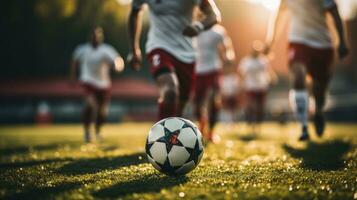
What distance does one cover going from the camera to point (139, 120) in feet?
127

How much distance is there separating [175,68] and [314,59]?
2.97m

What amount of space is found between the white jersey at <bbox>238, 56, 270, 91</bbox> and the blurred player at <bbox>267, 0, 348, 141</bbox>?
7708 millimetres

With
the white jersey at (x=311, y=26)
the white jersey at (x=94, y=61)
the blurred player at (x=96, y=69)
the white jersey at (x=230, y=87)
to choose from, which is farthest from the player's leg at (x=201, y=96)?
the white jersey at (x=230, y=87)

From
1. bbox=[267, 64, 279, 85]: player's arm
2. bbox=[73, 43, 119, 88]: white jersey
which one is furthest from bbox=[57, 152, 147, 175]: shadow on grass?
bbox=[267, 64, 279, 85]: player's arm

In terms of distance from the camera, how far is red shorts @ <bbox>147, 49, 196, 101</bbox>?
5.99 metres

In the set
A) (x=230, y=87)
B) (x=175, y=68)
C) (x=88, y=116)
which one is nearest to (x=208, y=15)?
(x=175, y=68)

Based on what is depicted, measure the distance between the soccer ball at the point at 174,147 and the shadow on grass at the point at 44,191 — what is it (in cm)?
76

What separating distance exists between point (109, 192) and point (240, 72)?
1364cm

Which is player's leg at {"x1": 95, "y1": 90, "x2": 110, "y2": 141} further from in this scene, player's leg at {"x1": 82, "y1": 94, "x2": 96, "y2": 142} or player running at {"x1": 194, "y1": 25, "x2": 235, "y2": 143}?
player running at {"x1": 194, "y1": 25, "x2": 235, "y2": 143}

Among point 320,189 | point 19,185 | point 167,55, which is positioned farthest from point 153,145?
point 167,55

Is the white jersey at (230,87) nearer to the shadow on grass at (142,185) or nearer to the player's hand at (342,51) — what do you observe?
the player's hand at (342,51)

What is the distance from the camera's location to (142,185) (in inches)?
150

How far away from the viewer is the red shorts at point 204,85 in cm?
1036

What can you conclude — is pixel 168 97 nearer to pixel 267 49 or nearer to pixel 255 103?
pixel 267 49
